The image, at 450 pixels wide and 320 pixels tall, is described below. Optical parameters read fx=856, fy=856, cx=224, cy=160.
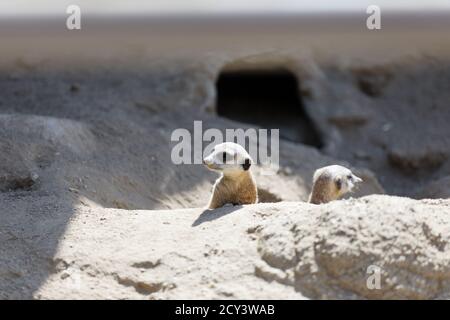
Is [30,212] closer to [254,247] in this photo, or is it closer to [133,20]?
[254,247]

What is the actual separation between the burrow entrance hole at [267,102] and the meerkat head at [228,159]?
3.84 meters

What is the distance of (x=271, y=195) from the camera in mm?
7742

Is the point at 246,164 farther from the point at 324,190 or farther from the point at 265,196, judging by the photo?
the point at 265,196

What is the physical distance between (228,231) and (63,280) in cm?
95

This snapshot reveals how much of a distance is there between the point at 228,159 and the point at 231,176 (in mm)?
216

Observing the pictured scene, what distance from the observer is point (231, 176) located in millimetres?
6188

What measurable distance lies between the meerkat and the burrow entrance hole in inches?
144

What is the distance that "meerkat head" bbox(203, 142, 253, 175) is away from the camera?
5.95 meters

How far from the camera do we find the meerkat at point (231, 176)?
236 inches

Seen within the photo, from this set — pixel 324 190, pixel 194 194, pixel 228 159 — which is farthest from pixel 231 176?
pixel 194 194

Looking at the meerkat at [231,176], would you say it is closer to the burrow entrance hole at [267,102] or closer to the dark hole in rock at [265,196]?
the dark hole in rock at [265,196]

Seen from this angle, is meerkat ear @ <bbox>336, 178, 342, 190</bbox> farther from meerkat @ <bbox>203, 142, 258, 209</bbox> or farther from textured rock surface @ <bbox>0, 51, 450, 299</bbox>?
textured rock surface @ <bbox>0, 51, 450, 299</bbox>
